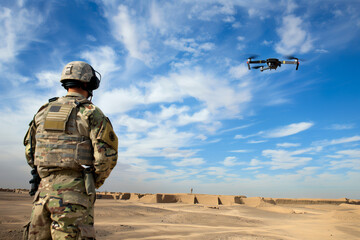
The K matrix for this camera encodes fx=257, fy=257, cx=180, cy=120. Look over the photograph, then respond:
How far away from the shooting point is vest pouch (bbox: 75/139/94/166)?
2.81m

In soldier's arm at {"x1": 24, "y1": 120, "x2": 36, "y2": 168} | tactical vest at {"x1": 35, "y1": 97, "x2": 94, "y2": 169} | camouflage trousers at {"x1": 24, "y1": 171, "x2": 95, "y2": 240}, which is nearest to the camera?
camouflage trousers at {"x1": 24, "y1": 171, "x2": 95, "y2": 240}

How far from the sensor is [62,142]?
9.43ft

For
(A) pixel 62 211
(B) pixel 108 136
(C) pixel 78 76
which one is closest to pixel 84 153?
(B) pixel 108 136

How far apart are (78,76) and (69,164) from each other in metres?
1.10

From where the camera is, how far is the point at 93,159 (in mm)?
2916

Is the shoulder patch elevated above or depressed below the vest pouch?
above

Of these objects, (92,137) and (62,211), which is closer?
(62,211)

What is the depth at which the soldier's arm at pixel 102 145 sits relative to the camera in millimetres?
2832

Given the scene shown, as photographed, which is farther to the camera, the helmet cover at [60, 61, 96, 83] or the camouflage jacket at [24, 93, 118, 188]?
the helmet cover at [60, 61, 96, 83]

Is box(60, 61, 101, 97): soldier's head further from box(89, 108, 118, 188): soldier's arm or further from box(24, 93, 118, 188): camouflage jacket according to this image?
box(89, 108, 118, 188): soldier's arm

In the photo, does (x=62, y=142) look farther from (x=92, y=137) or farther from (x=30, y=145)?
(x=30, y=145)

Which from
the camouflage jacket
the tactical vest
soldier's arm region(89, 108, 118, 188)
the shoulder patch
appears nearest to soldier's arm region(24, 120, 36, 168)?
the camouflage jacket

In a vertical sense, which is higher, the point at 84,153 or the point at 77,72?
the point at 77,72

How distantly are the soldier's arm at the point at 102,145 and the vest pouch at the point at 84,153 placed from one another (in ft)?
0.24
